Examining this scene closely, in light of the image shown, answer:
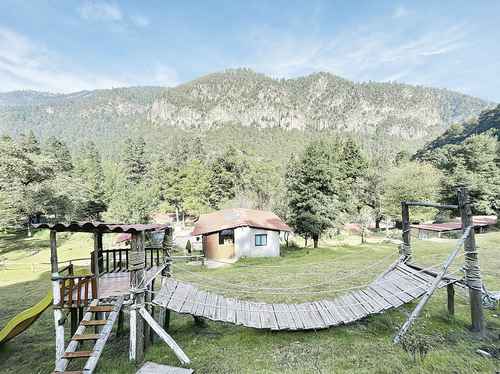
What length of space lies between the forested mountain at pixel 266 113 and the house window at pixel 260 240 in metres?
109

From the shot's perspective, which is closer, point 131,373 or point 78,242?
point 131,373

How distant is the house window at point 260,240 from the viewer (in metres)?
24.9

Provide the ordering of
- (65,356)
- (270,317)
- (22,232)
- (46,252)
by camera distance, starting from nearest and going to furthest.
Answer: (65,356) → (270,317) → (46,252) → (22,232)

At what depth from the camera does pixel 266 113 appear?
159 meters

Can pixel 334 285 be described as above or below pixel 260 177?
below

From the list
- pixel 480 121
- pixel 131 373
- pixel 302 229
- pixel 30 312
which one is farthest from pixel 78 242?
pixel 480 121

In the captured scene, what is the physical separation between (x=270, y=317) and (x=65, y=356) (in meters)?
4.04

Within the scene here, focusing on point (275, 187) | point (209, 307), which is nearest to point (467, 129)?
point (275, 187)

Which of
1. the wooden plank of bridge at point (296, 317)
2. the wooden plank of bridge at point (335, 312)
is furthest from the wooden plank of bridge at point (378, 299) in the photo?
the wooden plank of bridge at point (296, 317)

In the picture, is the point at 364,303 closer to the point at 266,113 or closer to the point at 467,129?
the point at 467,129

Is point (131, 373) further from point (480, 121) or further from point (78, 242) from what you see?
point (480, 121)

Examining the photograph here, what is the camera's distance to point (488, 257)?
1496 cm

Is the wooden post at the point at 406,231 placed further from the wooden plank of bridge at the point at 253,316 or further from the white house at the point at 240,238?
the white house at the point at 240,238

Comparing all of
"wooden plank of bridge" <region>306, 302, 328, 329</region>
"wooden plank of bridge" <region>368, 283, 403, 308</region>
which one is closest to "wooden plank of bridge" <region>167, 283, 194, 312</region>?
"wooden plank of bridge" <region>306, 302, 328, 329</region>
